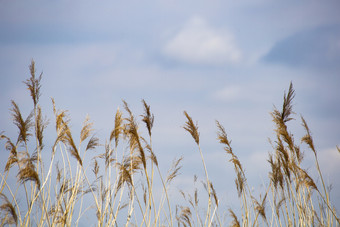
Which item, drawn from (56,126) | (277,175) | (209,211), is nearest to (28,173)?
(56,126)

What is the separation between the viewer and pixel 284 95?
3.45 meters

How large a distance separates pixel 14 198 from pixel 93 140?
1.09 metres

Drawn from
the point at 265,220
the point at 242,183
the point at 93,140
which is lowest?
the point at 265,220

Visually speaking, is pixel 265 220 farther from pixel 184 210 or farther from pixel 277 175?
pixel 184 210

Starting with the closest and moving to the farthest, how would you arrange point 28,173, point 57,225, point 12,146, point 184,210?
point 28,173 → point 57,225 → point 12,146 → point 184,210

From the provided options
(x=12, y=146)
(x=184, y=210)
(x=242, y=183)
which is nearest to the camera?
(x=12, y=146)

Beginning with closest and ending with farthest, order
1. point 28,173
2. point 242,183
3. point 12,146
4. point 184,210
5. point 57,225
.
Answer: point 28,173, point 57,225, point 12,146, point 242,183, point 184,210

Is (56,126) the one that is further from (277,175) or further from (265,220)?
(265,220)

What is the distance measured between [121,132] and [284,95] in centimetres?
190

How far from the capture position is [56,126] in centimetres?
349

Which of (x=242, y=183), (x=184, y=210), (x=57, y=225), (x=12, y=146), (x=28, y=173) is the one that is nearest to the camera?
(x=28, y=173)

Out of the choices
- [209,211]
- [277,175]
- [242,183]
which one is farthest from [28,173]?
[277,175]

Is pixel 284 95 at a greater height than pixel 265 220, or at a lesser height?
greater

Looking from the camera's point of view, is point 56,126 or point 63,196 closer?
point 56,126
